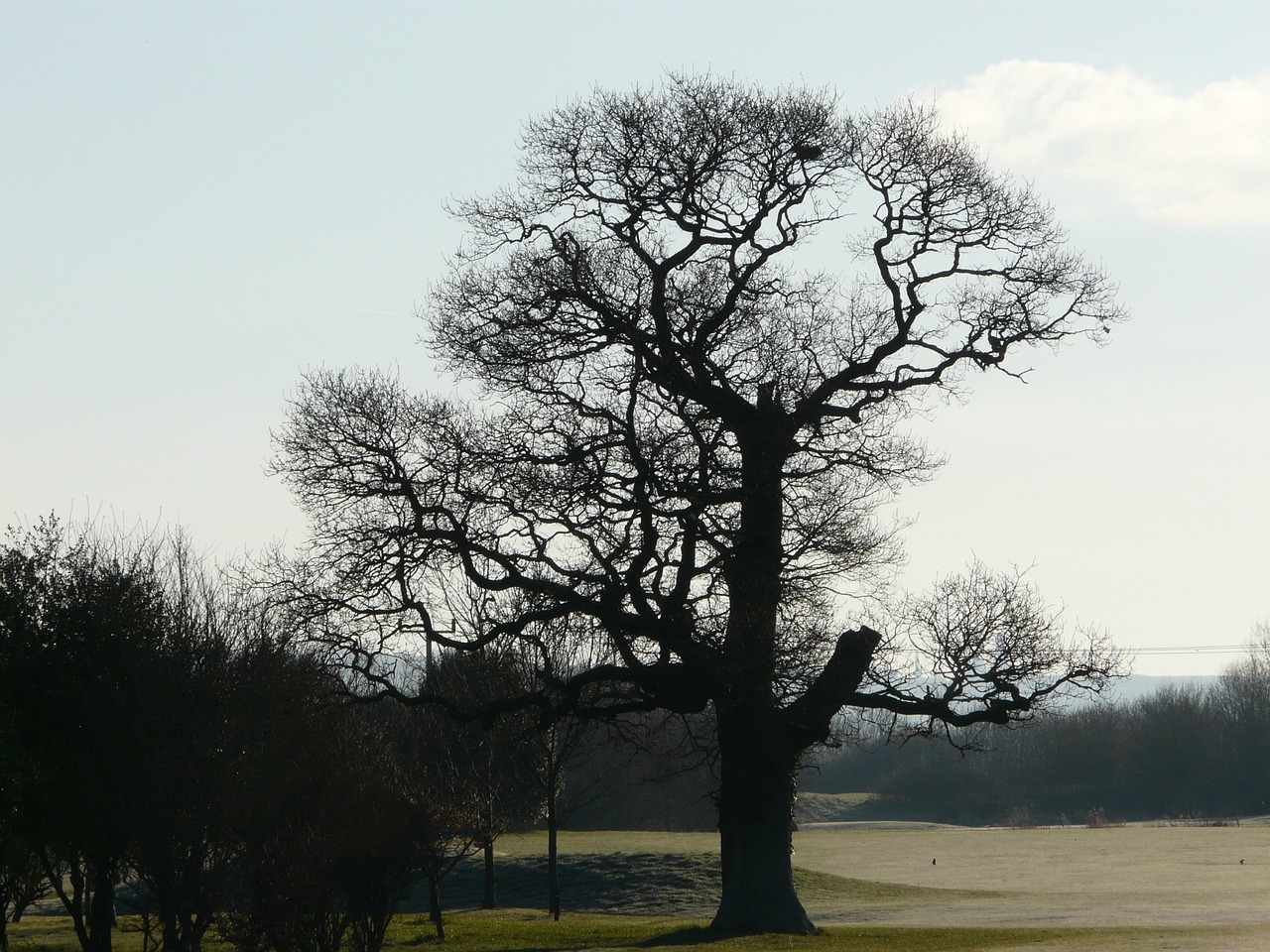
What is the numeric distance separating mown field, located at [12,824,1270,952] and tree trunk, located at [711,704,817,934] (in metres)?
0.83

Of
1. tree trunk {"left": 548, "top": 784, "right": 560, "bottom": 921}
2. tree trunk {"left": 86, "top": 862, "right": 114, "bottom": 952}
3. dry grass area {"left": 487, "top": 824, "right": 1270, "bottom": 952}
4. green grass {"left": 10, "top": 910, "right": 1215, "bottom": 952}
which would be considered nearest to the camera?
green grass {"left": 10, "top": 910, "right": 1215, "bottom": 952}

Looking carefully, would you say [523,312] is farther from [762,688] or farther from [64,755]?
[64,755]

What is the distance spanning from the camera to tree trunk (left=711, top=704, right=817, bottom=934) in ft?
78.3

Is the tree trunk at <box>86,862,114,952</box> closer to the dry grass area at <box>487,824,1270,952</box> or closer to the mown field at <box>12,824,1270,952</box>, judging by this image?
the mown field at <box>12,824,1270,952</box>

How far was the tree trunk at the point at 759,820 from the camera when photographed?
2386cm

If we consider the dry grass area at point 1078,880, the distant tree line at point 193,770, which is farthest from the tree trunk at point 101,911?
the dry grass area at point 1078,880

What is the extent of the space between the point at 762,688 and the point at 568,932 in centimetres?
1001

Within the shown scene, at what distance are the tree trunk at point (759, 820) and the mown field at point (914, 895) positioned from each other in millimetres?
833

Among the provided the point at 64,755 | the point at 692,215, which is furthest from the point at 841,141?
the point at 64,755

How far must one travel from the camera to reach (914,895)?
3909 cm

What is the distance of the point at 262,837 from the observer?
729 inches

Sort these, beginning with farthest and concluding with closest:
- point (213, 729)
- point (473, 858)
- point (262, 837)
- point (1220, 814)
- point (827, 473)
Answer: point (1220, 814) < point (473, 858) < point (827, 473) < point (213, 729) < point (262, 837)

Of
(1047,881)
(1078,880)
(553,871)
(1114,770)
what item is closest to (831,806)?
(1114,770)

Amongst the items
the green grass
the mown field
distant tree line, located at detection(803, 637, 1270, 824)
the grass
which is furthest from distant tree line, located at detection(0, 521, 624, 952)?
distant tree line, located at detection(803, 637, 1270, 824)
